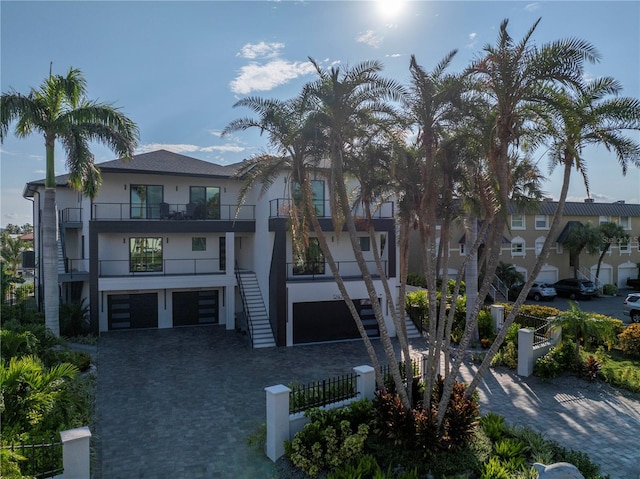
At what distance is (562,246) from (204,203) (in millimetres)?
30146

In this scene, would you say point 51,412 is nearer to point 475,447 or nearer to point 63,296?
point 475,447

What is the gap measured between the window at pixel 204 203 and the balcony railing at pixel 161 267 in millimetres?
2434

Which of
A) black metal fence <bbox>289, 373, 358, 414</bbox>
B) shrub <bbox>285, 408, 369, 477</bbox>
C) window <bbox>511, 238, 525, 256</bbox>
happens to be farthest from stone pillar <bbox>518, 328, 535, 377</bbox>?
window <bbox>511, 238, 525, 256</bbox>

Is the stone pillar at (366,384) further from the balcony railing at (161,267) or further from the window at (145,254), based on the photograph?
the window at (145,254)

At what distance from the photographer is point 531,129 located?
9891mm

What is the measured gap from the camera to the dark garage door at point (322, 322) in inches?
784

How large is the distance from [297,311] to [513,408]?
1013cm

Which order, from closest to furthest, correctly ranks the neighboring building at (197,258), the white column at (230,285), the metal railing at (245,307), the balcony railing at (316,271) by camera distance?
1. the metal railing at (245,307)
2. the neighboring building at (197,258)
3. the balcony railing at (316,271)
4. the white column at (230,285)

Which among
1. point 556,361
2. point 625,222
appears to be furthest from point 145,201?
point 625,222

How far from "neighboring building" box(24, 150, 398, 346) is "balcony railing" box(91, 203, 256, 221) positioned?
5 centimetres

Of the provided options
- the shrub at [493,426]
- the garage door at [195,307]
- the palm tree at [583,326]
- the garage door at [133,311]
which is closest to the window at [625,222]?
the palm tree at [583,326]

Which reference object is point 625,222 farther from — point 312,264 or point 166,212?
point 166,212

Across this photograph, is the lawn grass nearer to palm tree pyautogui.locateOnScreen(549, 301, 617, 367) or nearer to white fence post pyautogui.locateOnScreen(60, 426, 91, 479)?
palm tree pyautogui.locateOnScreen(549, 301, 617, 367)

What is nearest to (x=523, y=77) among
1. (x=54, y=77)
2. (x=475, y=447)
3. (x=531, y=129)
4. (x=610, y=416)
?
(x=531, y=129)
